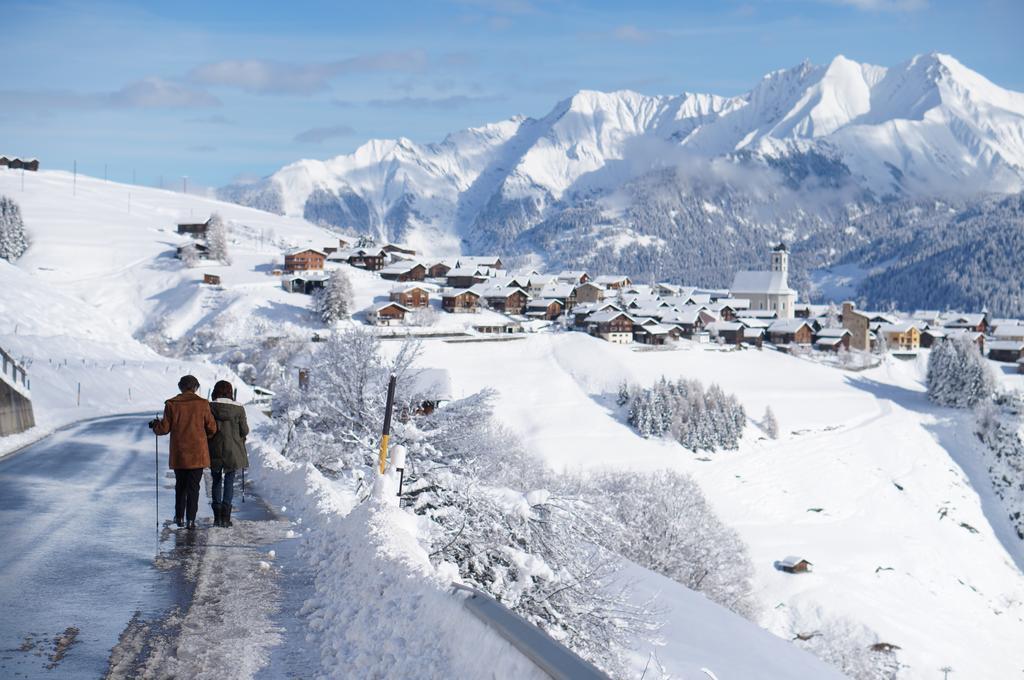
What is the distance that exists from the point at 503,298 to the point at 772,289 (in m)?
78.7

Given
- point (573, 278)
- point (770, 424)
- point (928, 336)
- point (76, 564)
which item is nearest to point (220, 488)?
point (76, 564)

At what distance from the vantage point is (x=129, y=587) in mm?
9383

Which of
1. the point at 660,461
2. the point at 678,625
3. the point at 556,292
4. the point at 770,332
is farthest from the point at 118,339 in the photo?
the point at 770,332

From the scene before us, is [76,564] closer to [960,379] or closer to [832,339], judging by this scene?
[960,379]

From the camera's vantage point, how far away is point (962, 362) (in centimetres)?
10244

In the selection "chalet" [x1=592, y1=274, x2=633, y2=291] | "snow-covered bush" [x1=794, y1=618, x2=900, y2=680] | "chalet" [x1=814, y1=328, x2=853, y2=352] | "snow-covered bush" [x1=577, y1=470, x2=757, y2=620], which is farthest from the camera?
"chalet" [x1=592, y1=274, x2=633, y2=291]

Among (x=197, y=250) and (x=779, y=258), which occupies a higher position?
(x=779, y=258)

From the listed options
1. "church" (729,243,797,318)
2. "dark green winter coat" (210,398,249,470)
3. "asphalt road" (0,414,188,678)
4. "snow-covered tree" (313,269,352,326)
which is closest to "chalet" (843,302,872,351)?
"church" (729,243,797,318)

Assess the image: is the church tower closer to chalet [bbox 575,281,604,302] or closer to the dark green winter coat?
chalet [bbox 575,281,604,302]

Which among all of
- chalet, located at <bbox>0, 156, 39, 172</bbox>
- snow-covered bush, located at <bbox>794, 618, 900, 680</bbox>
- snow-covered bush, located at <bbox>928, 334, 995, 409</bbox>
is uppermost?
chalet, located at <bbox>0, 156, 39, 172</bbox>

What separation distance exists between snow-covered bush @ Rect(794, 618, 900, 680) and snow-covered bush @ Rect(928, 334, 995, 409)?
61.9 metres

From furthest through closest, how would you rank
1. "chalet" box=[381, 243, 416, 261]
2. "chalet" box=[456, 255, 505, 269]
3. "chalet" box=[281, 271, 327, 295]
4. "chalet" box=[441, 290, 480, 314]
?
"chalet" box=[381, 243, 416, 261] → "chalet" box=[456, 255, 505, 269] → "chalet" box=[441, 290, 480, 314] → "chalet" box=[281, 271, 327, 295]

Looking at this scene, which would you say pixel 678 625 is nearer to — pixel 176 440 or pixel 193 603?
pixel 176 440

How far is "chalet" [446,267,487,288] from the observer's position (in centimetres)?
13525
